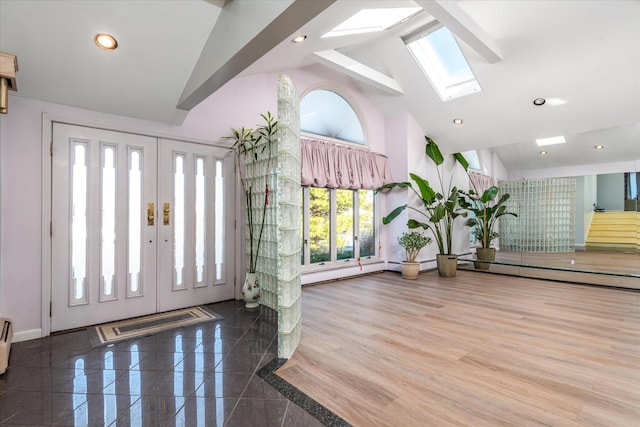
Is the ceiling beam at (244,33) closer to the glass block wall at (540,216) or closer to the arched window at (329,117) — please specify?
the arched window at (329,117)

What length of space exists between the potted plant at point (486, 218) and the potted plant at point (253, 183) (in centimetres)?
447

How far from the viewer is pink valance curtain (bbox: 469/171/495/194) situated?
6785 millimetres

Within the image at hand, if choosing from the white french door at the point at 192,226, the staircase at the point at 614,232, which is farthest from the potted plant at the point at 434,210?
the white french door at the point at 192,226

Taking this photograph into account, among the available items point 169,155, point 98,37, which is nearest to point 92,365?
point 169,155

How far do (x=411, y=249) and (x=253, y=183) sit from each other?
323cm

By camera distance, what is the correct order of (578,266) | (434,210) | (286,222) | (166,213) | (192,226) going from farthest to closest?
(434,210) → (578,266) → (192,226) → (166,213) → (286,222)

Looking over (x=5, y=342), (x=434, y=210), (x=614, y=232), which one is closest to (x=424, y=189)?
(x=434, y=210)

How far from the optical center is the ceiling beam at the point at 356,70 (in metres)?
4.34

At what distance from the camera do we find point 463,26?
3.39m

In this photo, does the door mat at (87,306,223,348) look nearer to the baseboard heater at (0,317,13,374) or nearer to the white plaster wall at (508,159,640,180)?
the baseboard heater at (0,317,13,374)

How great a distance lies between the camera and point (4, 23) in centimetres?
217

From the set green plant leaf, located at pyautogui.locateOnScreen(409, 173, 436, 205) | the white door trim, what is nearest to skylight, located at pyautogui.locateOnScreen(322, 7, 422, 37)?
green plant leaf, located at pyautogui.locateOnScreen(409, 173, 436, 205)

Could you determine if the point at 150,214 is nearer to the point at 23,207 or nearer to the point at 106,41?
the point at 23,207

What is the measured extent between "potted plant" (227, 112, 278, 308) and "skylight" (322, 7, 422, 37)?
4.65ft
